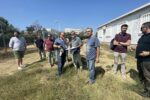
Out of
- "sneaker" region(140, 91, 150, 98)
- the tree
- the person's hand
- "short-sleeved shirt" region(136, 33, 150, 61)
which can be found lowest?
"sneaker" region(140, 91, 150, 98)

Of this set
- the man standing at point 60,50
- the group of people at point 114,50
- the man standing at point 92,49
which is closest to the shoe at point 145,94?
the group of people at point 114,50


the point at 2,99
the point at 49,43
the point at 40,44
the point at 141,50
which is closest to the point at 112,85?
the point at 141,50

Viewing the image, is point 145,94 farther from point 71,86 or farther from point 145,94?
point 71,86

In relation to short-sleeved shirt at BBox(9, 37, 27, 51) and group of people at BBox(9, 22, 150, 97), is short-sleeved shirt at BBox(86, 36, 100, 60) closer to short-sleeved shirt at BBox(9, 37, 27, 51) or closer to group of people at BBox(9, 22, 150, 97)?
group of people at BBox(9, 22, 150, 97)

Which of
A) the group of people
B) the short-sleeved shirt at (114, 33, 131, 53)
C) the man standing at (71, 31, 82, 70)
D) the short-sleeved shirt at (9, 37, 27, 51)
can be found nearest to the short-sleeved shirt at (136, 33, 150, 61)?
the group of people

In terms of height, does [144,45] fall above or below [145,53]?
above

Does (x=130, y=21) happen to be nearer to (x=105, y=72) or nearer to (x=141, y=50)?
(x=105, y=72)

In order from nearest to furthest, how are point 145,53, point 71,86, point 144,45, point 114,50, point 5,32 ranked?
point 145,53 → point 144,45 → point 71,86 → point 114,50 → point 5,32

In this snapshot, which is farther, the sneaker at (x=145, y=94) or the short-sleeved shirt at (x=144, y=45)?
the sneaker at (x=145, y=94)

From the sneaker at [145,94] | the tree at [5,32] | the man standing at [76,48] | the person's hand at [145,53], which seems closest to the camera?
the person's hand at [145,53]

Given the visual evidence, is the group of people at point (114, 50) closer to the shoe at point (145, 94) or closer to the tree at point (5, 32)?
the shoe at point (145, 94)

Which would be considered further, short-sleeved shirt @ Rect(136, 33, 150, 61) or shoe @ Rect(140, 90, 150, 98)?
shoe @ Rect(140, 90, 150, 98)

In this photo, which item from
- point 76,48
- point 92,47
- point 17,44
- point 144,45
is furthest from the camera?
point 17,44

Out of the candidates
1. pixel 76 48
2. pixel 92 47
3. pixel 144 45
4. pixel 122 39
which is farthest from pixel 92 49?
pixel 76 48
